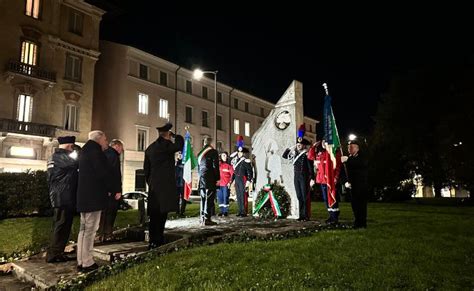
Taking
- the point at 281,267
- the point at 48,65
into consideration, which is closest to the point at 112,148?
the point at 281,267

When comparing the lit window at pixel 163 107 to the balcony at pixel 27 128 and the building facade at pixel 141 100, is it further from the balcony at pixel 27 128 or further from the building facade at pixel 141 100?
the balcony at pixel 27 128

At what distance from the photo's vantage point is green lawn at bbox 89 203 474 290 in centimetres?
472

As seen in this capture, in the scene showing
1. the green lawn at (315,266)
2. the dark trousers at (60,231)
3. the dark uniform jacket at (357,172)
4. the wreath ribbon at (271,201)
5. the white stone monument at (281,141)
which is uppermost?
the white stone monument at (281,141)

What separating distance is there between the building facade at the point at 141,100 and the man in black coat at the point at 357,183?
77.0ft

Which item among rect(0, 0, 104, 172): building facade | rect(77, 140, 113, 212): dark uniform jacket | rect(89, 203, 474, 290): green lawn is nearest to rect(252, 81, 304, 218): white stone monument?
rect(89, 203, 474, 290): green lawn

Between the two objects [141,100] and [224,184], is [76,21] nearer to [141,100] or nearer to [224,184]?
[141,100]

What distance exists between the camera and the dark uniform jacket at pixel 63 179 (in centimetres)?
662

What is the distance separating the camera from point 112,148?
8.27 meters

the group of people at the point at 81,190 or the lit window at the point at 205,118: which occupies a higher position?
the lit window at the point at 205,118

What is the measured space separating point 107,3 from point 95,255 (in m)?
33.6

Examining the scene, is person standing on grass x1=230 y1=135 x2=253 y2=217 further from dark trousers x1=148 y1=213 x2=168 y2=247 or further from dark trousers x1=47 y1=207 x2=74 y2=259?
dark trousers x1=47 y1=207 x2=74 y2=259

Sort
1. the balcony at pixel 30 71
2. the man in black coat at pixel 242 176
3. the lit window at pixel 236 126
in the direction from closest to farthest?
the man in black coat at pixel 242 176 → the balcony at pixel 30 71 → the lit window at pixel 236 126

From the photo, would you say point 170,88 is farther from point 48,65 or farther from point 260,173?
point 260,173

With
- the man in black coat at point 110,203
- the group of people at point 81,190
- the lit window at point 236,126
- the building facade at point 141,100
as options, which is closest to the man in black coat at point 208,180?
the man in black coat at point 110,203
